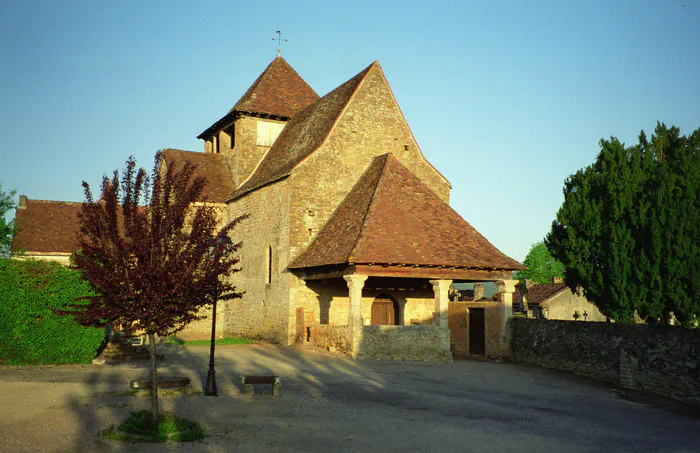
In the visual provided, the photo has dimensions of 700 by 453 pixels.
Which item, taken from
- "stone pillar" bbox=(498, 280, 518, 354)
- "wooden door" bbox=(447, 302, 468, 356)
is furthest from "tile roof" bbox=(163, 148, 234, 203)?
"stone pillar" bbox=(498, 280, 518, 354)

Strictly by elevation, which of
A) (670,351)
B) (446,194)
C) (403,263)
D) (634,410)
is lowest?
(634,410)

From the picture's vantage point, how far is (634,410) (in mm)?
12820

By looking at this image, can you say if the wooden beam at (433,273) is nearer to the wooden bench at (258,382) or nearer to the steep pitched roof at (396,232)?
the steep pitched roof at (396,232)

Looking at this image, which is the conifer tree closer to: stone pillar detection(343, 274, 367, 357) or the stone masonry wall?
stone pillar detection(343, 274, 367, 357)

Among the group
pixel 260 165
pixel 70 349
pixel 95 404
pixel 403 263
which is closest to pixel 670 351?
pixel 403 263

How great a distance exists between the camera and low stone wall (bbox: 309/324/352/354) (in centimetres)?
1912

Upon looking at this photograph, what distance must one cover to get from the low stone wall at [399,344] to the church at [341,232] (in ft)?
0.11

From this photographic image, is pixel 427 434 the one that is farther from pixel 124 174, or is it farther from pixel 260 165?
pixel 260 165

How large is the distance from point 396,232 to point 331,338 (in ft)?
14.0

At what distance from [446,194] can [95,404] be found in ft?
61.5

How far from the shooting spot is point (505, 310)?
21.0 metres

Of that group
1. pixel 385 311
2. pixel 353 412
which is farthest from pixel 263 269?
pixel 353 412

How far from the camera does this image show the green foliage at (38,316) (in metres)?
15.3

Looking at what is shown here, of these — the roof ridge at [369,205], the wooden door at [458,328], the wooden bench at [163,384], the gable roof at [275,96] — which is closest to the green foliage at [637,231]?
the wooden door at [458,328]
